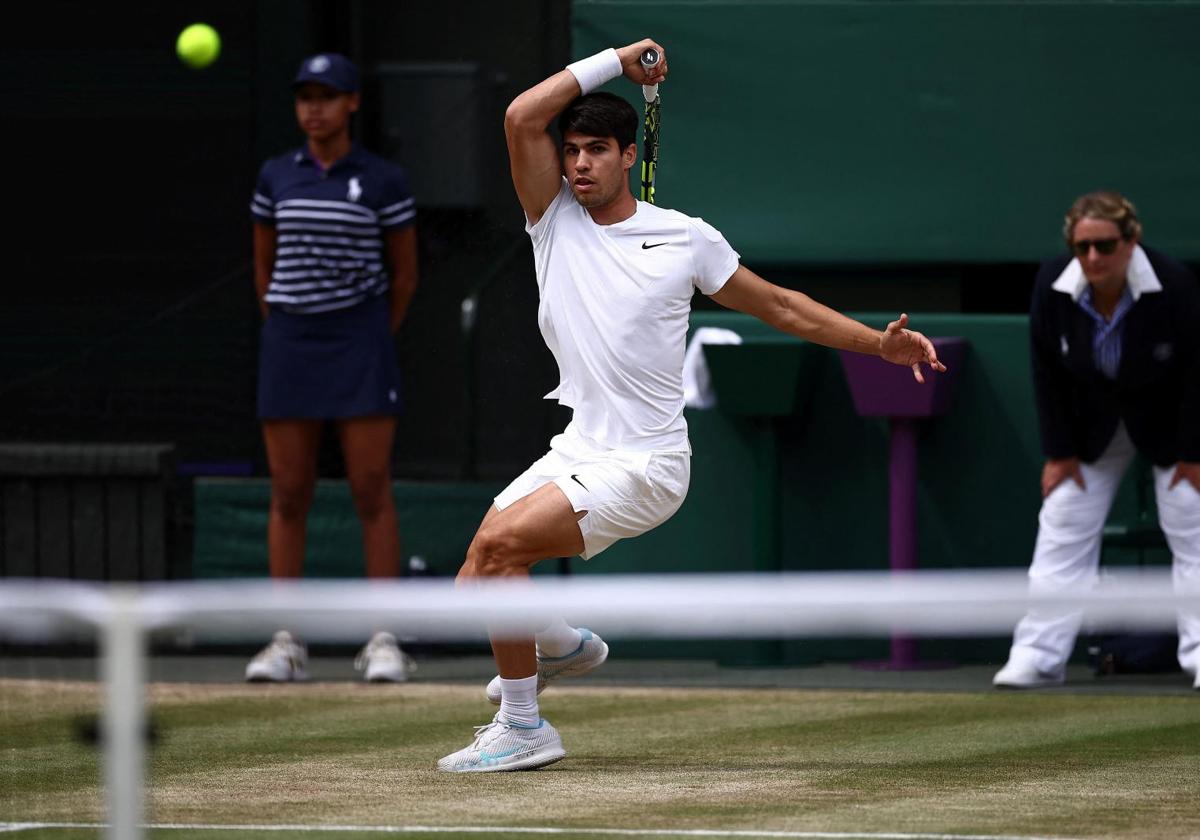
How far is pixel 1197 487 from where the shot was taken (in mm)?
7551

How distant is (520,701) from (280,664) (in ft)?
8.88

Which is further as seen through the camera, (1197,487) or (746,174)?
(746,174)

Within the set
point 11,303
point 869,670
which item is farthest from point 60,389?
point 869,670

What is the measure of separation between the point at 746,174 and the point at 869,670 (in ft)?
6.74

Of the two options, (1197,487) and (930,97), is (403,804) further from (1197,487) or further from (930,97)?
(930,97)

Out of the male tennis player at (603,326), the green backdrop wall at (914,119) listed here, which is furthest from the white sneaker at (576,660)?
the green backdrop wall at (914,119)

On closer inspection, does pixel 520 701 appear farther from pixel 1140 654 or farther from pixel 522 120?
pixel 1140 654

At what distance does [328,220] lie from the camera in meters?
8.11

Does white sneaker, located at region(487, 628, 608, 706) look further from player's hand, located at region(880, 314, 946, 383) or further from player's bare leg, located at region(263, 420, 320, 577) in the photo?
player's bare leg, located at region(263, 420, 320, 577)

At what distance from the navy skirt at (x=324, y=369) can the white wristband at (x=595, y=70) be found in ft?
9.13

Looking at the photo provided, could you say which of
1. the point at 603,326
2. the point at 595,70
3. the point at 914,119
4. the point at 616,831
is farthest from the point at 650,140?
the point at 914,119

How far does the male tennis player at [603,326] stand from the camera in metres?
5.53

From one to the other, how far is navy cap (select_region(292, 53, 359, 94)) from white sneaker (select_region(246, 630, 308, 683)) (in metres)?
2.07

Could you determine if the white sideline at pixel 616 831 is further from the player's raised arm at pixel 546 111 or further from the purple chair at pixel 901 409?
the purple chair at pixel 901 409
